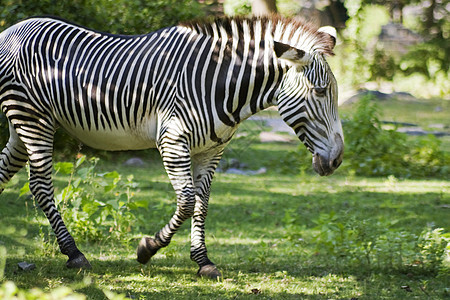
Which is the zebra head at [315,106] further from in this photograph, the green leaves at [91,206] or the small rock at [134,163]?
the small rock at [134,163]

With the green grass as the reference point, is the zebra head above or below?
above

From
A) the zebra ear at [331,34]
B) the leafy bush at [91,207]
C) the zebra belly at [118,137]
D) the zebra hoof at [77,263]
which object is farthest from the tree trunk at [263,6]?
the zebra hoof at [77,263]

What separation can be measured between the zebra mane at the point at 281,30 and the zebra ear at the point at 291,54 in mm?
158

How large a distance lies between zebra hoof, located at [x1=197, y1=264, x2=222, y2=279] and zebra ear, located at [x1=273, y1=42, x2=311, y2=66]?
1.86m

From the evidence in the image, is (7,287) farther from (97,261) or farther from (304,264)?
(304,264)

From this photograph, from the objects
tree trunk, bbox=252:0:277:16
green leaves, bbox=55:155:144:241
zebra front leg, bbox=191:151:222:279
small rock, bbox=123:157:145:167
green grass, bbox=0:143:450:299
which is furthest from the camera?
tree trunk, bbox=252:0:277:16

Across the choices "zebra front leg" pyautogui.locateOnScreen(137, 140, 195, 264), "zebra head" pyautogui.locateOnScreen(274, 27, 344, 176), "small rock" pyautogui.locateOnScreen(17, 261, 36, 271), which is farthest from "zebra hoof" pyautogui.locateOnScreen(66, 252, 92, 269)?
"zebra head" pyautogui.locateOnScreen(274, 27, 344, 176)

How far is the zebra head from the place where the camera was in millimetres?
4824

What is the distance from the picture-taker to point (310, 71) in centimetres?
482

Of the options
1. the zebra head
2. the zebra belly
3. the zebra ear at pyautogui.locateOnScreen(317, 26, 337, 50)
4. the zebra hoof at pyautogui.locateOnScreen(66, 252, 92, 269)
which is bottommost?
the zebra hoof at pyautogui.locateOnScreen(66, 252, 92, 269)

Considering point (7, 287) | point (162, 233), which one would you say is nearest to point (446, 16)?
point (162, 233)

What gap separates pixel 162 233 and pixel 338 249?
6.44 ft

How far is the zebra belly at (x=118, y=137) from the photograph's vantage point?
16.8 feet

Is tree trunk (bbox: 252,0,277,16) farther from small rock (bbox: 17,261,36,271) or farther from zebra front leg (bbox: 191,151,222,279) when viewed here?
small rock (bbox: 17,261,36,271)
